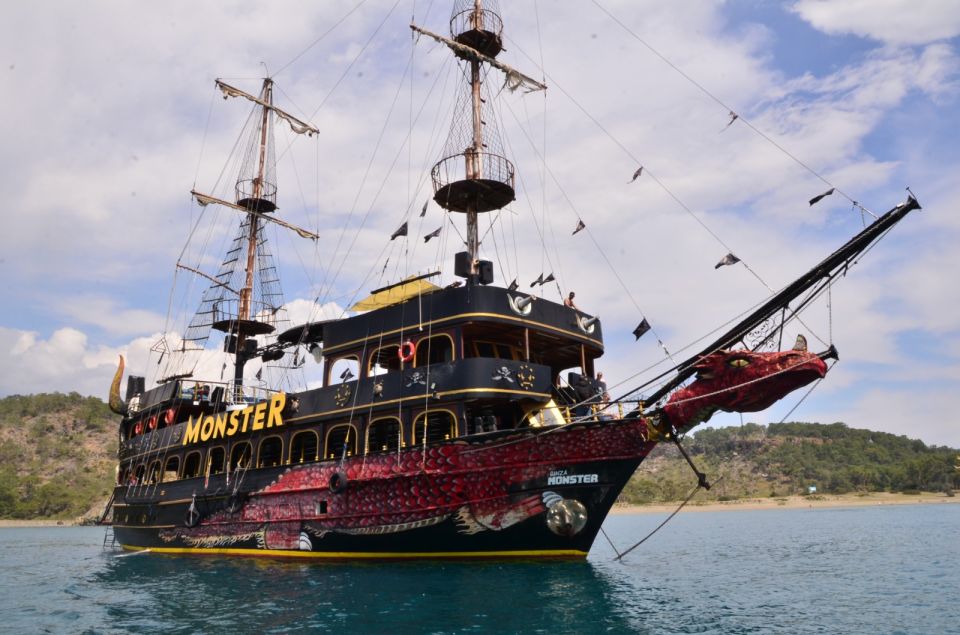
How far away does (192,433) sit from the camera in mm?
22547

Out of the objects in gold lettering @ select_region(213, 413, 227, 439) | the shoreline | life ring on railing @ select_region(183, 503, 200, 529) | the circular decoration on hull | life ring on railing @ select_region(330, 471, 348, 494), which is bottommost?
the circular decoration on hull

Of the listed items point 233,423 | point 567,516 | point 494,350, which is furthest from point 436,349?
point 233,423

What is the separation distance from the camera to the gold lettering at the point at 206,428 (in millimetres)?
21645

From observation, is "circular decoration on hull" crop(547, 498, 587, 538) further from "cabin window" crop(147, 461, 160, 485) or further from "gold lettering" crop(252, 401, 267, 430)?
"cabin window" crop(147, 461, 160, 485)

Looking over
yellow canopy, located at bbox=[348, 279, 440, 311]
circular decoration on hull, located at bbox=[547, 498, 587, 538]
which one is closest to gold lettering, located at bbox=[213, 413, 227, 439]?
yellow canopy, located at bbox=[348, 279, 440, 311]

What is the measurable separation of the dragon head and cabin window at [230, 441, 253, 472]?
1444 cm

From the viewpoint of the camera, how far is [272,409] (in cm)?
1939

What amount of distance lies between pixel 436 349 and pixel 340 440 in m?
4.13

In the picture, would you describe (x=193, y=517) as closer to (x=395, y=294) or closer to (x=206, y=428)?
(x=206, y=428)

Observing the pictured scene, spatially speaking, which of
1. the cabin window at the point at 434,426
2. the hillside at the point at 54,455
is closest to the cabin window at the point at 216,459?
the cabin window at the point at 434,426

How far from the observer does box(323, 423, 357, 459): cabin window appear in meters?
17.8

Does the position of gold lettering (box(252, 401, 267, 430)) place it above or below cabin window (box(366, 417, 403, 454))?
above

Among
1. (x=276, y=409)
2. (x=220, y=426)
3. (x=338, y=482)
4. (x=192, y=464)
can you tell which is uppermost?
(x=276, y=409)

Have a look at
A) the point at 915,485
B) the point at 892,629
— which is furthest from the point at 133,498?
the point at 915,485
